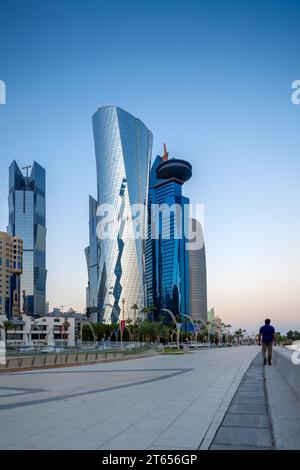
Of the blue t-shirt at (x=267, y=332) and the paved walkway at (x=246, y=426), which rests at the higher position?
the blue t-shirt at (x=267, y=332)

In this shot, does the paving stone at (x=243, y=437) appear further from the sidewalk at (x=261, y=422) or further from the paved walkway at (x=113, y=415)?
the paved walkway at (x=113, y=415)

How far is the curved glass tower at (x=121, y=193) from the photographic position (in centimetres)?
17725

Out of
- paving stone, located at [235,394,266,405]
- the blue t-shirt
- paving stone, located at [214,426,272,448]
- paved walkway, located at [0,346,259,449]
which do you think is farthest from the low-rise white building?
paving stone, located at [214,426,272,448]

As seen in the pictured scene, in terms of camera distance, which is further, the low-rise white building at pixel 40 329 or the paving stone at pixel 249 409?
the low-rise white building at pixel 40 329

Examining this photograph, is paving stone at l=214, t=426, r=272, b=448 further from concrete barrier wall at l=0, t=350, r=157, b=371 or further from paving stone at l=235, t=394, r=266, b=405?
concrete barrier wall at l=0, t=350, r=157, b=371

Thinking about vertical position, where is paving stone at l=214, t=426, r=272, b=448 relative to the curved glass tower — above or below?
below

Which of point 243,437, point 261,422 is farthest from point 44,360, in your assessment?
point 243,437

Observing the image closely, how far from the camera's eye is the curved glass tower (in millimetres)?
177250

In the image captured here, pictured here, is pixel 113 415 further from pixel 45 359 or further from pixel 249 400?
pixel 45 359

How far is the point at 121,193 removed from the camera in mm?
176875

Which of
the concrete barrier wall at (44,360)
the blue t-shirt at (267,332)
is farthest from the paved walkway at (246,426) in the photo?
the concrete barrier wall at (44,360)
